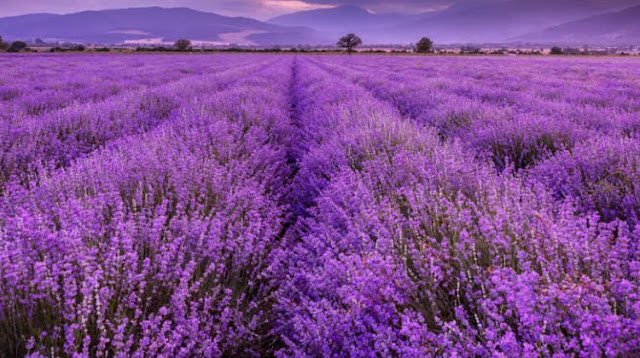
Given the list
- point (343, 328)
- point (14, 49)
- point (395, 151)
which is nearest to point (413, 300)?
point (343, 328)

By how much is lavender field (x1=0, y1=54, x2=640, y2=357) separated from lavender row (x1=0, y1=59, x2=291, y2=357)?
14mm

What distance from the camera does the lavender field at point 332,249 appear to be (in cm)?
147

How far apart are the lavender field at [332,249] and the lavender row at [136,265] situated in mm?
14

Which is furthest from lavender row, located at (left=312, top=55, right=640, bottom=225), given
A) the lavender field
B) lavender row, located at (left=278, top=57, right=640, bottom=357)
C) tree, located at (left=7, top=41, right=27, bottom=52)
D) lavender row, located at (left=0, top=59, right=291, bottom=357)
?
tree, located at (left=7, top=41, right=27, bottom=52)

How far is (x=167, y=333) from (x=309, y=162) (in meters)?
2.61

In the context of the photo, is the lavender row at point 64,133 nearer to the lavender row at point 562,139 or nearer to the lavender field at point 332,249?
the lavender field at point 332,249

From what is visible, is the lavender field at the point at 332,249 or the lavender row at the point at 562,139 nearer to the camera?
the lavender field at the point at 332,249

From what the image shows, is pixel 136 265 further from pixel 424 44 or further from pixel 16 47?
pixel 424 44

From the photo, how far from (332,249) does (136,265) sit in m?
1.05

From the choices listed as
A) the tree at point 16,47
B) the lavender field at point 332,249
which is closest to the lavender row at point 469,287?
the lavender field at point 332,249

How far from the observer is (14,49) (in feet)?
163

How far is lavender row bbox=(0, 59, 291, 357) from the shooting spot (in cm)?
151

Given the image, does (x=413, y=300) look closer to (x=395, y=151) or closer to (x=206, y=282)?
(x=206, y=282)

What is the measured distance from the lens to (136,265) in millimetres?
1775
